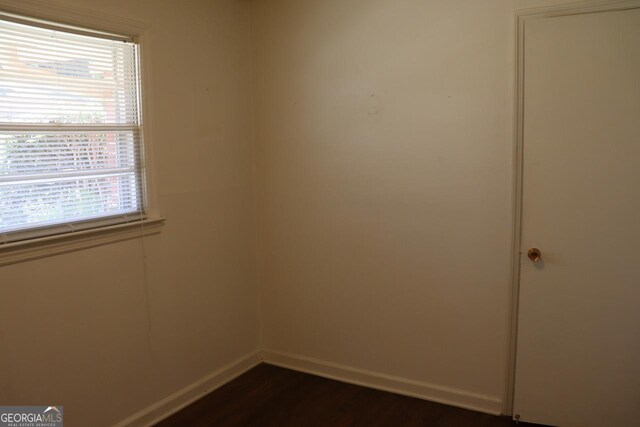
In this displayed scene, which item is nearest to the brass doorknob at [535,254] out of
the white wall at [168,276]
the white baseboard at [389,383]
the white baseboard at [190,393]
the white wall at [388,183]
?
the white wall at [388,183]

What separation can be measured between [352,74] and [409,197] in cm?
83

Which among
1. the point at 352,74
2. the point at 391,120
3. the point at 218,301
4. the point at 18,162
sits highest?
the point at 352,74

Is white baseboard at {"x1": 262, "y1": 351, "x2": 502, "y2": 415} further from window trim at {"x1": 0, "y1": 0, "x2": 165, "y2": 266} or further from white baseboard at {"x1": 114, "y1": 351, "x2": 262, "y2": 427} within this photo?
window trim at {"x1": 0, "y1": 0, "x2": 165, "y2": 266}

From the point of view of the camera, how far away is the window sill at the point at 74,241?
2.36 meters

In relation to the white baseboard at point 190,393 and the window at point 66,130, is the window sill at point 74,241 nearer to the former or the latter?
the window at point 66,130

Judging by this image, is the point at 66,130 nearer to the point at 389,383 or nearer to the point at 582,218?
the point at 389,383

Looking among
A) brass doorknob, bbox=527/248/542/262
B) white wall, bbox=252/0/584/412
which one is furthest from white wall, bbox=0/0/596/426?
brass doorknob, bbox=527/248/542/262

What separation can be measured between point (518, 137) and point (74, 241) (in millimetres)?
2303

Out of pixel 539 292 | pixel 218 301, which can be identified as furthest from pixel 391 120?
pixel 218 301

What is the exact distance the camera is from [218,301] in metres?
3.48

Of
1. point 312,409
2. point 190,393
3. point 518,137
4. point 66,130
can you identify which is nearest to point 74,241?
point 66,130

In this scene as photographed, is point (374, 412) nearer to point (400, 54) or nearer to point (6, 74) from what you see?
point (400, 54)

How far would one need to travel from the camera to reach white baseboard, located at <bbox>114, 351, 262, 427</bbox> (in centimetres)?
297

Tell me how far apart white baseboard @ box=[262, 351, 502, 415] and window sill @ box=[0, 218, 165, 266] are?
4.53 ft
